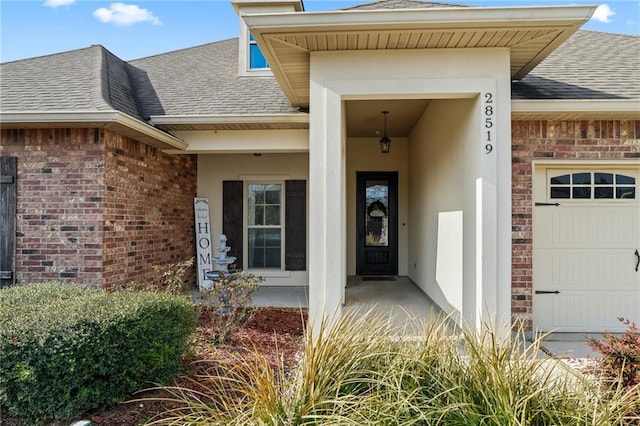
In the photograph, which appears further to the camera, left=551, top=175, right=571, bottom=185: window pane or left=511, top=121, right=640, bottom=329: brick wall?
left=551, top=175, right=571, bottom=185: window pane

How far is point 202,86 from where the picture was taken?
782 cm

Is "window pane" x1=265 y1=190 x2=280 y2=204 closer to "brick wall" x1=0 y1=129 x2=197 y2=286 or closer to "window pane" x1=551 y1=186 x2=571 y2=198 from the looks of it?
"brick wall" x1=0 y1=129 x2=197 y2=286

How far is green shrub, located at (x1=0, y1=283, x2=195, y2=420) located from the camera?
9.66 feet

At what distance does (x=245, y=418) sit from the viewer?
230 centimetres

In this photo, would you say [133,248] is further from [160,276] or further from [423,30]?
[423,30]

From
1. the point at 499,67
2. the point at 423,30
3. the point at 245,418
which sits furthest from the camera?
the point at 499,67

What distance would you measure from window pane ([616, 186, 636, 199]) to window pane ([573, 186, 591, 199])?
0.40m

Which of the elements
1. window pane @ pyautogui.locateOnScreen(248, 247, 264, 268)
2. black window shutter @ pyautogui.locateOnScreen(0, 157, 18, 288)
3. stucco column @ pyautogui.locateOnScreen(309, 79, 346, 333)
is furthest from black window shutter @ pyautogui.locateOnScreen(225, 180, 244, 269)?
stucco column @ pyautogui.locateOnScreen(309, 79, 346, 333)

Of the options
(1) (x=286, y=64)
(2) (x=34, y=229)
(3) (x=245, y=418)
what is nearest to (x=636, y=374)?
(3) (x=245, y=418)

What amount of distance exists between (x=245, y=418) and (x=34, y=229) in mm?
4958

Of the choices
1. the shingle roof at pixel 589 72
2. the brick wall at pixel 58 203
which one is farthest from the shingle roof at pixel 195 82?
the brick wall at pixel 58 203

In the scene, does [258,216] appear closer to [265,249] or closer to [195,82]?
[265,249]

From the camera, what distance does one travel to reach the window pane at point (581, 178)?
5.57 metres

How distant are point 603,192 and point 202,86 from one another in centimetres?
717
